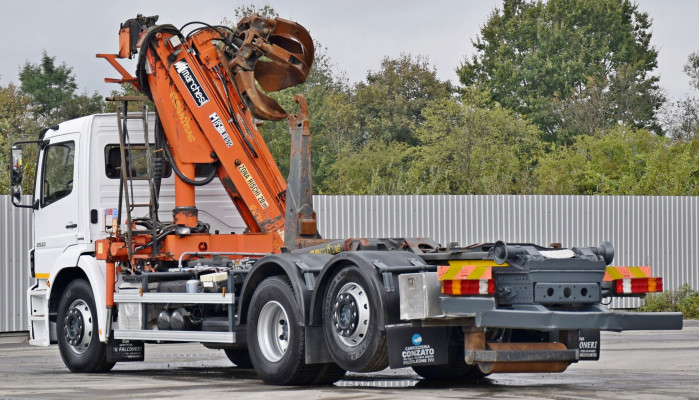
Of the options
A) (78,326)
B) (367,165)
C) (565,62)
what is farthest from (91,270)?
(565,62)

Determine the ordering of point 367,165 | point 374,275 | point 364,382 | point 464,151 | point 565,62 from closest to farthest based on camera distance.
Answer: point 374,275, point 364,382, point 464,151, point 367,165, point 565,62

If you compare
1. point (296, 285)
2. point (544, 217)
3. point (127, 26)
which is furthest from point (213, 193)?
point (544, 217)

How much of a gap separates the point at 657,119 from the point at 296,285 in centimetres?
5611

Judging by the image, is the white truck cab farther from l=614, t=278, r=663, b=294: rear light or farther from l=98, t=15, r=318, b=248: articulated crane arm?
l=614, t=278, r=663, b=294: rear light

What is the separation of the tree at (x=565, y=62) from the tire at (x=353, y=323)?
5056cm

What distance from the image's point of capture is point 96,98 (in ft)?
220

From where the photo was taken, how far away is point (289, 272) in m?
12.0

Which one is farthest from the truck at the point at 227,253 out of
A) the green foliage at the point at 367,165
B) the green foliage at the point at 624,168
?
the green foliage at the point at 367,165

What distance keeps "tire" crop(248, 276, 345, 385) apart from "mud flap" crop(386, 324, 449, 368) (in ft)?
3.99

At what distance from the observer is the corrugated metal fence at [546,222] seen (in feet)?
83.9

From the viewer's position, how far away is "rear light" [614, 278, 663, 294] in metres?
11.5

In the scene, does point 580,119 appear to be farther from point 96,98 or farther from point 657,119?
point 96,98

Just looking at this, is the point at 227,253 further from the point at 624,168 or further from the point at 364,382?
the point at 624,168

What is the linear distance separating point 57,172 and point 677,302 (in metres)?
15.3
